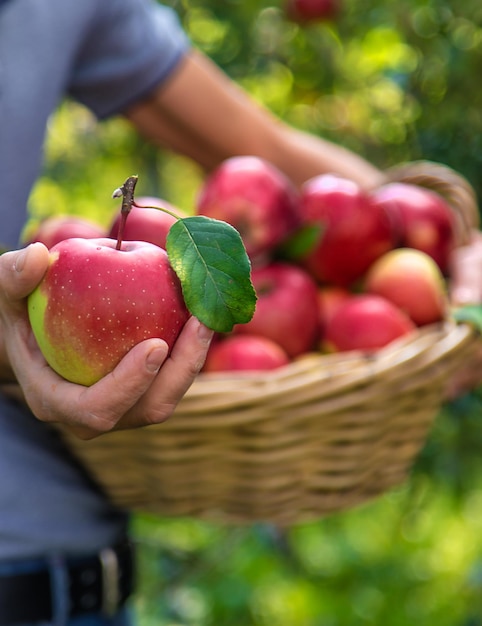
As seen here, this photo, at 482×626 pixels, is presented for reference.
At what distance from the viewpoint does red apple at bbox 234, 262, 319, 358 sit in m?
1.13

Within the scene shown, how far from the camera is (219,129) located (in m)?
1.48

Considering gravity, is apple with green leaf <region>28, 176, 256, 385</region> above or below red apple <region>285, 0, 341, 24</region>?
above

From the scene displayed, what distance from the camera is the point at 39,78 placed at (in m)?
1.17

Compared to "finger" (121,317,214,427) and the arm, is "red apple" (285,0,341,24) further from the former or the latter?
"finger" (121,317,214,427)

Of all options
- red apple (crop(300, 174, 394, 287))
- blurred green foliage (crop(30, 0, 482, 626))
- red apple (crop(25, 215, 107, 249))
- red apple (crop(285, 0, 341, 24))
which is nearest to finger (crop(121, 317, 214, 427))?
red apple (crop(25, 215, 107, 249))

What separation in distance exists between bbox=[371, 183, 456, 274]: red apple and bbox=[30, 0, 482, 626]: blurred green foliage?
461 millimetres

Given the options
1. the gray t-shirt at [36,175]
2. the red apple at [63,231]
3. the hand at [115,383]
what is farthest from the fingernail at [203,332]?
the gray t-shirt at [36,175]

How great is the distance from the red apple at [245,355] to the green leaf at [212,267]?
0.38m

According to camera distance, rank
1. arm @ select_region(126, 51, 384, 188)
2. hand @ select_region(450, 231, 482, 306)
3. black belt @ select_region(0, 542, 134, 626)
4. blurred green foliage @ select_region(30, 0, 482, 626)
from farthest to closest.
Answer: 1. blurred green foliage @ select_region(30, 0, 482, 626)
2. arm @ select_region(126, 51, 384, 188)
3. hand @ select_region(450, 231, 482, 306)
4. black belt @ select_region(0, 542, 134, 626)

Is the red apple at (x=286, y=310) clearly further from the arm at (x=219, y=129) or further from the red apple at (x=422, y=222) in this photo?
the arm at (x=219, y=129)

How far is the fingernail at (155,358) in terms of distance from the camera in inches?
25.5

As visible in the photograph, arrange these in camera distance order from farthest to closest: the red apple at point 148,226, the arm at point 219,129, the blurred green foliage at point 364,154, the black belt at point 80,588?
the blurred green foliage at point 364,154, the arm at point 219,129, the black belt at point 80,588, the red apple at point 148,226

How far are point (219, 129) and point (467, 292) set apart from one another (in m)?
0.53

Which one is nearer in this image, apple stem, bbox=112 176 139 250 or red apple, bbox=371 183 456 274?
apple stem, bbox=112 176 139 250
